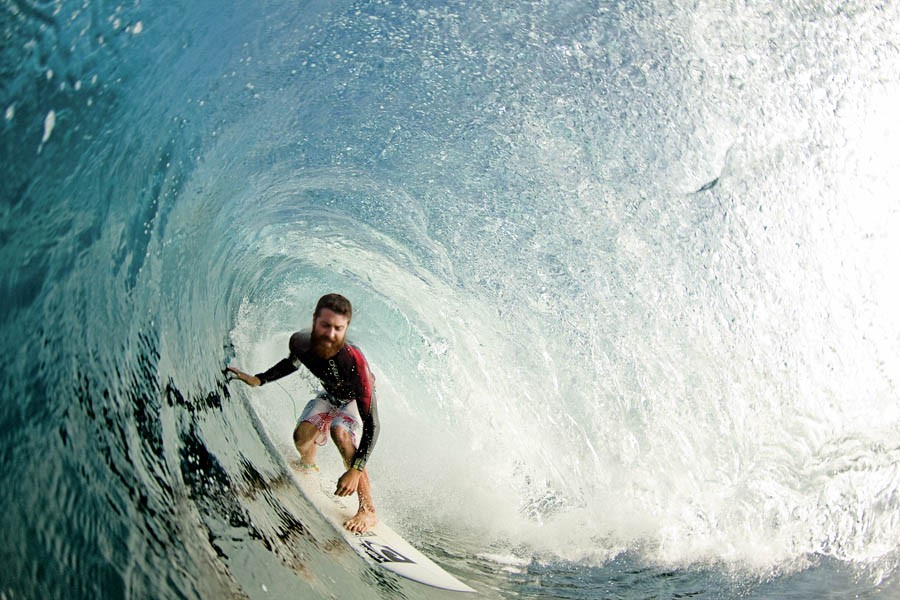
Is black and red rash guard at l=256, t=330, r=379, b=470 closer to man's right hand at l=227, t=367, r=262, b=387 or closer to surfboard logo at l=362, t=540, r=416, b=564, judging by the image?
man's right hand at l=227, t=367, r=262, b=387

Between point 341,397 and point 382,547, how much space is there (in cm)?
78

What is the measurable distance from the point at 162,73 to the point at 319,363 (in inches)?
61.6

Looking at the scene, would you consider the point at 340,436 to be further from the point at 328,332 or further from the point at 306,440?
the point at 328,332

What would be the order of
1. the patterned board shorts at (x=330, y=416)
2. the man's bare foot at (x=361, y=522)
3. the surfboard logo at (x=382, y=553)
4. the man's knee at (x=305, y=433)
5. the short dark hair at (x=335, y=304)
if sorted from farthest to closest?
the man's knee at (x=305, y=433)
the patterned board shorts at (x=330, y=416)
the man's bare foot at (x=361, y=522)
the surfboard logo at (x=382, y=553)
the short dark hair at (x=335, y=304)

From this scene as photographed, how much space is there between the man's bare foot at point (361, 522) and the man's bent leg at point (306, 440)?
0.51 m

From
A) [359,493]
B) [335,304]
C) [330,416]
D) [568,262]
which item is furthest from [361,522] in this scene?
[568,262]

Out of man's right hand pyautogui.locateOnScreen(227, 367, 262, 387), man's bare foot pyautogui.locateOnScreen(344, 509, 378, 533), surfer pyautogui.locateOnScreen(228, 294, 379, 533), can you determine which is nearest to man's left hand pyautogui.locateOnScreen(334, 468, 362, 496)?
surfer pyautogui.locateOnScreen(228, 294, 379, 533)

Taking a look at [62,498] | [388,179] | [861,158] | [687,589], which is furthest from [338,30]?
[687,589]

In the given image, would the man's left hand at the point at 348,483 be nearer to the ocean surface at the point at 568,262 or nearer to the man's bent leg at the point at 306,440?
the ocean surface at the point at 568,262

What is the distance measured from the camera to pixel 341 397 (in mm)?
3842

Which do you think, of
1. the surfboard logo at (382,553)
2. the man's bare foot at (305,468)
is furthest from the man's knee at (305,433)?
the surfboard logo at (382,553)

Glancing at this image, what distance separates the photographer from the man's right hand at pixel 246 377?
4023mm

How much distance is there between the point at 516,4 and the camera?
412 cm

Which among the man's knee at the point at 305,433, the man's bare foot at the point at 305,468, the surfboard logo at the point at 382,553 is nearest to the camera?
the surfboard logo at the point at 382,553
